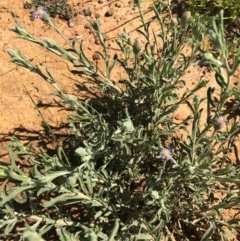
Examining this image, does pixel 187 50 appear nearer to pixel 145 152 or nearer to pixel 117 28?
pixel 117 28

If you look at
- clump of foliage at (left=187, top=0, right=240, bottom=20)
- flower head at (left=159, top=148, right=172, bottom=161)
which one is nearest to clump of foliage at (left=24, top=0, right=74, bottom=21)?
clump of foliage at (left=187, top=0, right=240, bottom=20)

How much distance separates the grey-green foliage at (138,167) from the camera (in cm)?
A: 217

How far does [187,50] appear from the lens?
11.4ft

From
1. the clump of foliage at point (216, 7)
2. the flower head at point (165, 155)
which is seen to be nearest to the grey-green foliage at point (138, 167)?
the flower head at point (165, 155)

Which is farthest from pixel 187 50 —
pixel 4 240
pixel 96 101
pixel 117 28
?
pixel 4 240

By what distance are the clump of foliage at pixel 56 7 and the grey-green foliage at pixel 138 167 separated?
1068mm

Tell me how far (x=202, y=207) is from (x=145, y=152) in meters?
0.46

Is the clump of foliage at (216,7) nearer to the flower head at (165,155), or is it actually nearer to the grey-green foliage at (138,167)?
the grey-green foliage at (138,167)

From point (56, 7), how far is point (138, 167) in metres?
1.70

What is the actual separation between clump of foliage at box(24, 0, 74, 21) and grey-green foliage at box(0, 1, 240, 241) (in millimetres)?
1068

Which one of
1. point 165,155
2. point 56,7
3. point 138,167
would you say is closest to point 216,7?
point 56,7

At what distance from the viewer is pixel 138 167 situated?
107 inches

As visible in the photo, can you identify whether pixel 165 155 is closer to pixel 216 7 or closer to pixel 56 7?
pixel 216 7

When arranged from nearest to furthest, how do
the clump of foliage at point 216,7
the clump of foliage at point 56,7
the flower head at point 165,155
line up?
the flower head at point 165,155 < the clump of foliage at point 216,7 < the clump of foliage at point 56,7
